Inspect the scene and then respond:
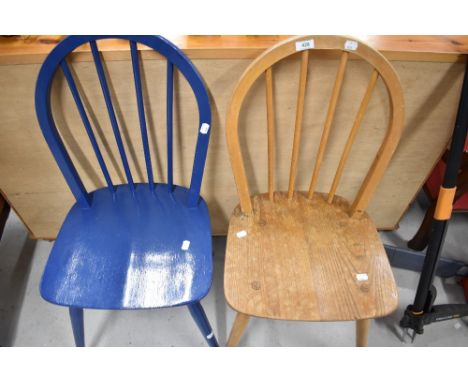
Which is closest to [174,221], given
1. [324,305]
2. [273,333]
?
[324,305]

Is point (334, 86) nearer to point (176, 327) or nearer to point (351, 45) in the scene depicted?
point (351, 45)

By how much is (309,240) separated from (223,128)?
42cm

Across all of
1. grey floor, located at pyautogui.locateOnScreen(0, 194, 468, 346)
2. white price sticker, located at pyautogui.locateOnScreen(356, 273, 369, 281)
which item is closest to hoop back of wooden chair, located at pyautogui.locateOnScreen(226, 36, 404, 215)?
white price sticker, located at pyautogui.locateOnScreen(356, 273, 369, 281)

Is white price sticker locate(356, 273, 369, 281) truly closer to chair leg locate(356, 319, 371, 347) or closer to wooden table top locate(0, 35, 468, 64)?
chair leg locate(356, 319, 371, 347)

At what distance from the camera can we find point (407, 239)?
4.72ft

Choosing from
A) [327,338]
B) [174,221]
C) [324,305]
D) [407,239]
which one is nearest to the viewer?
[324,305]

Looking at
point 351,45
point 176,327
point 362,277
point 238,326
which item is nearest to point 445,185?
point 362,277

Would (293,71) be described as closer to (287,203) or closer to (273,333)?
(287,203)

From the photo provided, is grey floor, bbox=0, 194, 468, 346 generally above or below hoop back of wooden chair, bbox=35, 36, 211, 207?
below

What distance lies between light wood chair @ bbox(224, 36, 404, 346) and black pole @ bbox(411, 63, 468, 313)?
0.13m

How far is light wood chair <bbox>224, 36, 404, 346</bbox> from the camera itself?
75cm

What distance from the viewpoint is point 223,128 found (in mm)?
1004

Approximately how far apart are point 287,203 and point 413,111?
1.54 feet

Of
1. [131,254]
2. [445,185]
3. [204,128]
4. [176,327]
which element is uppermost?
[204,128]
